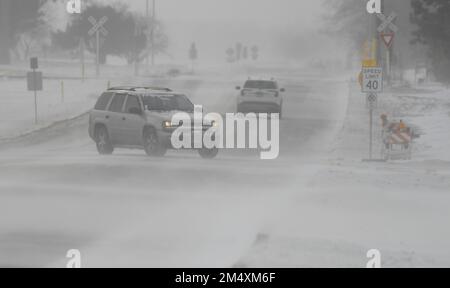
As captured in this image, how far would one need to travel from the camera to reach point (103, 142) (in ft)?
88.0

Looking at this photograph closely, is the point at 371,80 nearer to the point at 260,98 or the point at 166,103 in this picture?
the point at 166,103

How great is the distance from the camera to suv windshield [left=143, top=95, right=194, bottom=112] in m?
25.6

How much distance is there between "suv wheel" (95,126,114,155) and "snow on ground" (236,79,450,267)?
7.20 m

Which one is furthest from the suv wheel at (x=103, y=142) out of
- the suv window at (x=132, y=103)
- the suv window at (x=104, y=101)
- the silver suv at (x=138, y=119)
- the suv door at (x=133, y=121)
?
the suv window at (x=132, y=103)

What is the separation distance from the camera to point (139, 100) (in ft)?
84.3

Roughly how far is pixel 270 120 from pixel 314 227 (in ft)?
89.8

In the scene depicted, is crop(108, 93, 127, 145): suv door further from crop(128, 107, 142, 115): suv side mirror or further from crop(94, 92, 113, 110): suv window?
crop(128, 107, 142, 115): suv side mirror

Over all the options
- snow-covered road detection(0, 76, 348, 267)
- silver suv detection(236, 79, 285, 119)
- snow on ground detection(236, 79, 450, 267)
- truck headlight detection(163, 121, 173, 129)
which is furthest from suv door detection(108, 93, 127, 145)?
silver suv detection(236, 79, 285, 119)

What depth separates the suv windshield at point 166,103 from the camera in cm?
2558

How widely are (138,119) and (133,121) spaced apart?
222mm

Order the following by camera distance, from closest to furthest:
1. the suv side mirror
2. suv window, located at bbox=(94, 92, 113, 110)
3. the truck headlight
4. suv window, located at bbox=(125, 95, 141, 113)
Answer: the truck headlight
the suv side mirror
suv window, located at bbox=(125, 95, 141, 113)
suv window, located at bbox=(94, 92, 113, 110)

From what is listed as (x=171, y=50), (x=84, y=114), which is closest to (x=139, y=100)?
(x=84, y=114)

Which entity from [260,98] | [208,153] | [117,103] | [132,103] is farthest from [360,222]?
[260,98]
